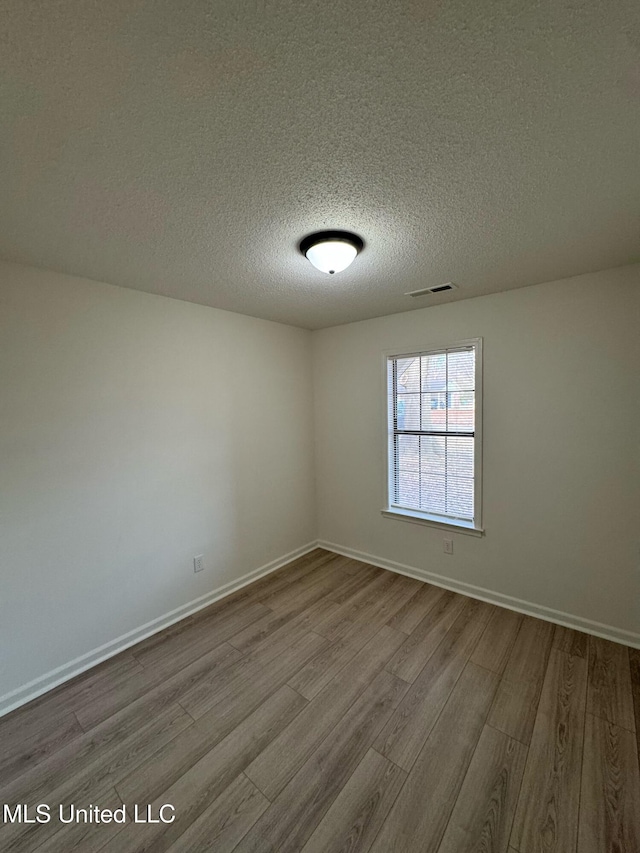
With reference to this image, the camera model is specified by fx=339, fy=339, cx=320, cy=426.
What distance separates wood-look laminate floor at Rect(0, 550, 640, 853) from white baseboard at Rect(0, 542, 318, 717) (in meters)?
0.07

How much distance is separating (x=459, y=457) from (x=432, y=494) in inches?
17.3

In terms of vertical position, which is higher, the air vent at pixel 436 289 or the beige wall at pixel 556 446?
the air vent at pixel 436 289

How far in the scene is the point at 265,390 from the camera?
3346 millimetres

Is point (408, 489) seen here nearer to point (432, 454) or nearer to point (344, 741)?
point (432, 454)

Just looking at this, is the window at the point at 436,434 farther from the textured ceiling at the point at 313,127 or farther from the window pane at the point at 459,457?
the textured ceiling at the point at 313,127

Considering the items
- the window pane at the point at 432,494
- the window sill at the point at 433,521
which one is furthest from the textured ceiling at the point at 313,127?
the window sill at the point at 433,521

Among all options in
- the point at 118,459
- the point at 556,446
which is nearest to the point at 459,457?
the point at 556,446

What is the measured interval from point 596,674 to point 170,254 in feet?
11.4

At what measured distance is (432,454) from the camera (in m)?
3.12

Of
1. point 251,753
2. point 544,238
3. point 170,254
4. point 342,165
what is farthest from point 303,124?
point 251,753

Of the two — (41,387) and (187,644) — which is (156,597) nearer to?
(187,644)

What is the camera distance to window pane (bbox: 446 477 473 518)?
9.58 feet

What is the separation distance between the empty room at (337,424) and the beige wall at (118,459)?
19 mm

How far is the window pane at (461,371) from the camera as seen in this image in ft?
9.38
